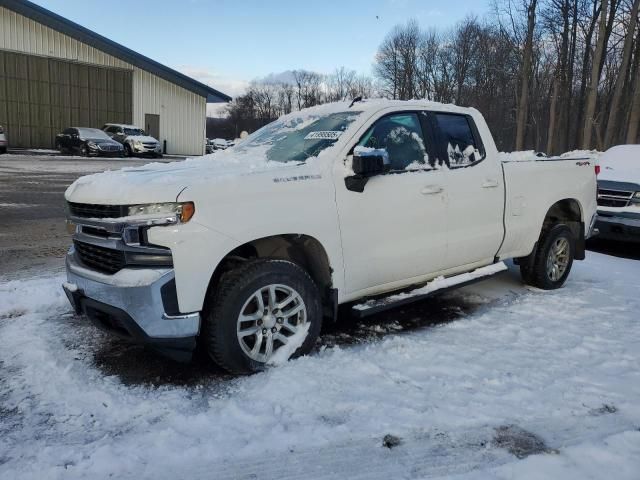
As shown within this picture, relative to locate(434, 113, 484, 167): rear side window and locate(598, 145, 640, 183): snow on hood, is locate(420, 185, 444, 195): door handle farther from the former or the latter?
locate(598, 145, 640, 183): snow on hood

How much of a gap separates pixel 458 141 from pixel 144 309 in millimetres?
3201

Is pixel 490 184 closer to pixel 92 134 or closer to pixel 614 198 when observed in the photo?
pixel 614 198

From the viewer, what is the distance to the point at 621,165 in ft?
32.3

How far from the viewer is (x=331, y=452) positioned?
2727mm

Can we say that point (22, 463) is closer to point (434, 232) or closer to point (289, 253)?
point (289, 253)

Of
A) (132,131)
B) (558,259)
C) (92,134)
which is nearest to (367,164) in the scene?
(558,259)

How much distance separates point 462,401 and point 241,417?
1.35 m

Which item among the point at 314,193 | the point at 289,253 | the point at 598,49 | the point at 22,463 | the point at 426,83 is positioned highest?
the point at 426,83

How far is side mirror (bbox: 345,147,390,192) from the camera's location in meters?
3.70

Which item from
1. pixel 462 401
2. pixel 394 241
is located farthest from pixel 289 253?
pixel 462 401

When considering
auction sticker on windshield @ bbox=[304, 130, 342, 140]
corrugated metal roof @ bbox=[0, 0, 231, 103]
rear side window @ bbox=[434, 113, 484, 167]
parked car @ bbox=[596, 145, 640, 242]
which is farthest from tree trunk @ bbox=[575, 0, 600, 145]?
auction sticker on windshield @ bbox=[304, 130, 342, 140]

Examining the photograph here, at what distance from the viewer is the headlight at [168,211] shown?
3.13 meters

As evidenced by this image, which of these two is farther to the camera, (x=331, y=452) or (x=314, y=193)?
(x=314, y=193)

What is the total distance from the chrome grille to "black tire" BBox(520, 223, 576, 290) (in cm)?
339
